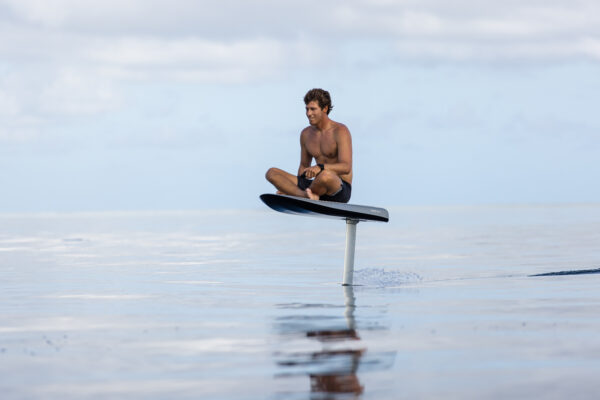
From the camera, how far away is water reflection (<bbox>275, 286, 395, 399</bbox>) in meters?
6.43

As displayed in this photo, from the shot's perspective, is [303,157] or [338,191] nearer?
[338,191]

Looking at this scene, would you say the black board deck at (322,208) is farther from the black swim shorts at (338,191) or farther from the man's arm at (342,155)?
the man's arm at (342,155)

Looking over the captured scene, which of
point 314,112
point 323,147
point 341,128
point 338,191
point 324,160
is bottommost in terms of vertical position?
point 338,191

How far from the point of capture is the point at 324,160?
14.1 m

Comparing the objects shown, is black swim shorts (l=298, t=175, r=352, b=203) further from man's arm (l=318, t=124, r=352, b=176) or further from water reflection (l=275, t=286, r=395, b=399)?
water reflection (l=275, t=286, r=395, b=399)

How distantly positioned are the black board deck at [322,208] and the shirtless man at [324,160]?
0.20 meters

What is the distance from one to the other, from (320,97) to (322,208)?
1603 mm

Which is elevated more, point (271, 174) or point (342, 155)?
point (342, 155)

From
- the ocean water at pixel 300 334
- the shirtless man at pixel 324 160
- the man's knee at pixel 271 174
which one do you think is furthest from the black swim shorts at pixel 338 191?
the ocean water at pixel 300 334

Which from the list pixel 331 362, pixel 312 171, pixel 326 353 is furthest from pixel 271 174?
pixel 331 362

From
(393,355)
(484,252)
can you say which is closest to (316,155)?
(393,355)

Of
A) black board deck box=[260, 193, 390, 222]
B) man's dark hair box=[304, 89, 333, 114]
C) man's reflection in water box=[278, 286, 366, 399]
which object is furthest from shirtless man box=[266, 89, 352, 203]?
man's reflection in water box=[278, 286, 366, 399]

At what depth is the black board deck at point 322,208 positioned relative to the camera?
1350 centimetres

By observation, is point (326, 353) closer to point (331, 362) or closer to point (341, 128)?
point (331, 362)
